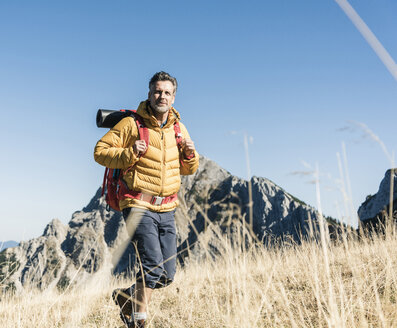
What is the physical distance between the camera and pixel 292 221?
7244 centimetres

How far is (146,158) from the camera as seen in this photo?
3.20m

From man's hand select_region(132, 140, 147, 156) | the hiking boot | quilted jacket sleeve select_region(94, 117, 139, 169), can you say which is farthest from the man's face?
the hiking boot

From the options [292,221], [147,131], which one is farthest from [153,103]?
[292,221]

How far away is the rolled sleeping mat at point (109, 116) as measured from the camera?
3.53 m

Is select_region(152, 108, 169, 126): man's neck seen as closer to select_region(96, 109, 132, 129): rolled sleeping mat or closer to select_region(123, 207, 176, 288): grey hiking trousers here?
select_region(96, 109, 132, 129): rolled sleeping mat

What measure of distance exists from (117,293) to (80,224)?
447 ft

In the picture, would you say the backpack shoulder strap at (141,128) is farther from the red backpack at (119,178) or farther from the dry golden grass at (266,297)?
the dry golden grass at (266,297)

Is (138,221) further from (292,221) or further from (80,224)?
(80,224)

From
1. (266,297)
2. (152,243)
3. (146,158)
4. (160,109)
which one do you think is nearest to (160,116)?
(160,109)

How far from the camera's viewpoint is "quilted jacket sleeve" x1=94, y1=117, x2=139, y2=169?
3037 millimetres

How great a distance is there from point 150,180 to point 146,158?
0.23 metres

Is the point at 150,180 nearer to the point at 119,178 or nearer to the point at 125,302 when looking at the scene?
the point at 119,178

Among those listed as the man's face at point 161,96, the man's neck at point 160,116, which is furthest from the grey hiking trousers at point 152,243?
the man's face at point 161,96

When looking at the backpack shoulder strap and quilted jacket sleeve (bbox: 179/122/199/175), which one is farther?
quilted jacket sleeve (bbox: 179/122/199/175)
